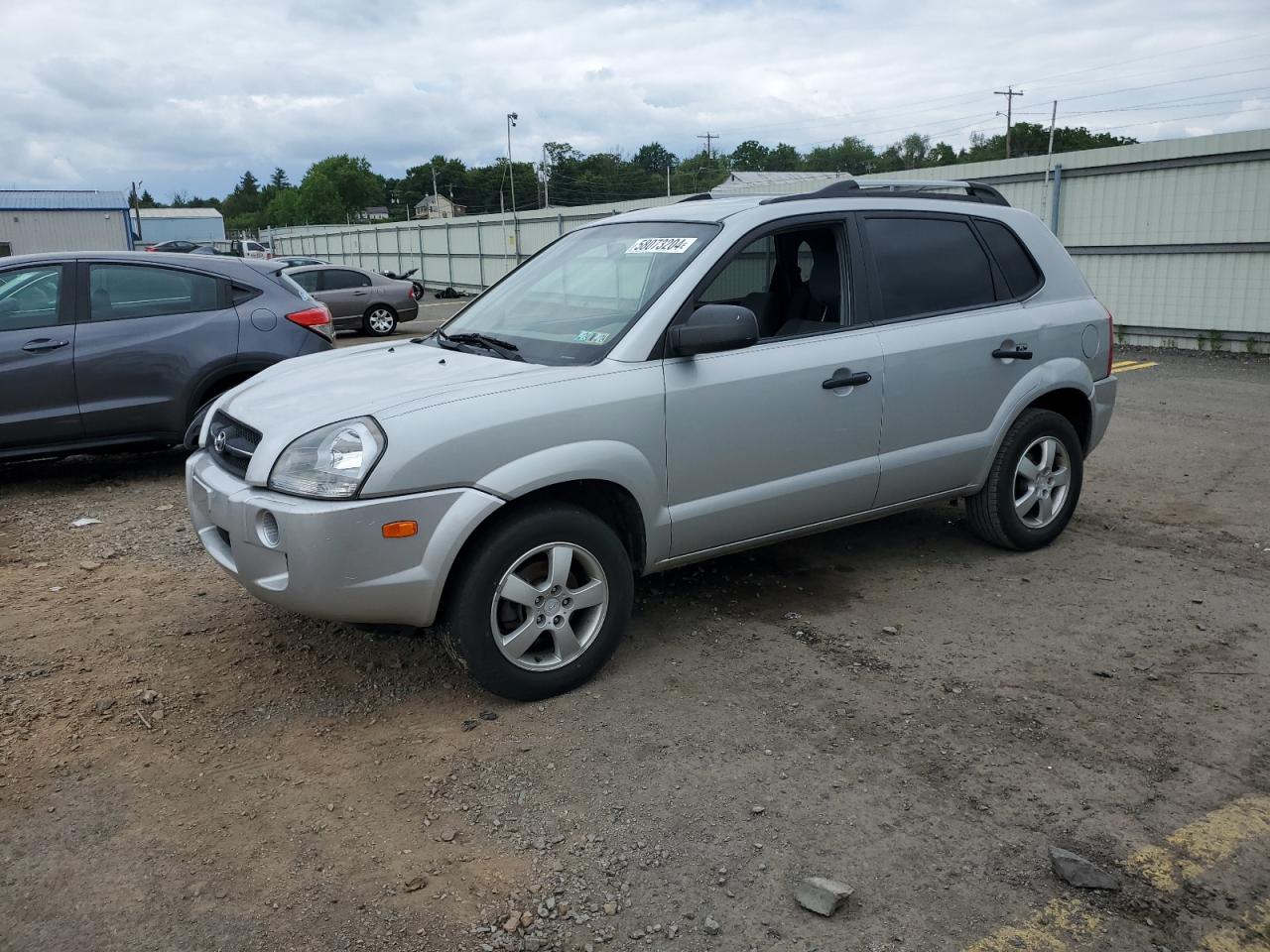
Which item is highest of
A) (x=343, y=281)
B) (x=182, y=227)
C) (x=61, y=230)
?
(x=182, y=227)

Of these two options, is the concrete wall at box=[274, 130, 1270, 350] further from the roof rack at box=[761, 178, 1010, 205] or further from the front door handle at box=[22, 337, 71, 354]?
the front door handle at box=[22, 337, 71, 354]

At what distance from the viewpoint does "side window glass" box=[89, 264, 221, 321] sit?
278 inches

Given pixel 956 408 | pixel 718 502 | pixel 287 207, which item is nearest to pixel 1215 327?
pixel 956 408

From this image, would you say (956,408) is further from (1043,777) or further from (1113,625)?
(1043,777)

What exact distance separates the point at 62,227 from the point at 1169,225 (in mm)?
45078

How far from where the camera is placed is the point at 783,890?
2.77m

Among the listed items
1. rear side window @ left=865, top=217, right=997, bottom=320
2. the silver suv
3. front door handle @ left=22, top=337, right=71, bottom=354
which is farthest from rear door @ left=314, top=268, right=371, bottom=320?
rear side window @ left=865, top=217, right=997, bottom=320

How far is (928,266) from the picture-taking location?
493cm

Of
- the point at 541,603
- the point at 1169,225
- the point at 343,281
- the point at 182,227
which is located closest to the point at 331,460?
the point at 541,603

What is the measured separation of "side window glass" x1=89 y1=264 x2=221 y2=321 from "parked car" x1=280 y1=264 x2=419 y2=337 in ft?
39.9

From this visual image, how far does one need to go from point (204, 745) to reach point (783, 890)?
2079 mm

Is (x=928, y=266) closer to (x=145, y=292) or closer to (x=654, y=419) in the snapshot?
(x=654, y=419)

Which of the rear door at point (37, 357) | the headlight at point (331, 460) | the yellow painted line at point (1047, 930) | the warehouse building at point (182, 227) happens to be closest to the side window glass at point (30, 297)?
the rear door at point (37, 357)

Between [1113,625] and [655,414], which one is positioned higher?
[655,414]
